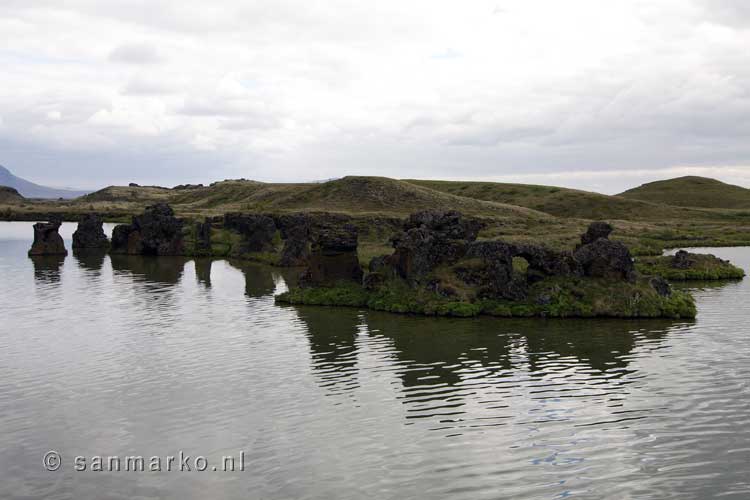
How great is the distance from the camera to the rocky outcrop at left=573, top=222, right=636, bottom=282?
53969 millimetres

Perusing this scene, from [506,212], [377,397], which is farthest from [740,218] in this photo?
[377,397]

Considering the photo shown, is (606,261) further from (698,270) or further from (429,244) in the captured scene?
(698,270)

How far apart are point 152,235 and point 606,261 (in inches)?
3141

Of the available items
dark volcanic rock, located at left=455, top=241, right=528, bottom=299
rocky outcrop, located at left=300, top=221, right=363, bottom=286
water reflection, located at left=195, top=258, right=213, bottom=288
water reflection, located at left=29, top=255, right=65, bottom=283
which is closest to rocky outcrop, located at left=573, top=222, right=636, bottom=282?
dark volcanic rock, located at left=455, top=241, right=528, bottom=299

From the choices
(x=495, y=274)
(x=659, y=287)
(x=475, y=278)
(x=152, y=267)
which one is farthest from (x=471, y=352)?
(x=152, y=267)

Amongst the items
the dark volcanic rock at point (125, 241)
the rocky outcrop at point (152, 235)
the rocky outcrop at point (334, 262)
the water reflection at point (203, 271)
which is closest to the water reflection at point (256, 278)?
the water reflection at point (203, 271)

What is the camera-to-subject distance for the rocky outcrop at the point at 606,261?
5397cm

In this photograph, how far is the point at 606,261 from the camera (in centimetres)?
5428

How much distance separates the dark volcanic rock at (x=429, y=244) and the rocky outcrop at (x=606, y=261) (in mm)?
9388

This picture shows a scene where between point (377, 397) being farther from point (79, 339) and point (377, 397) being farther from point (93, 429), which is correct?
point (79, 339)

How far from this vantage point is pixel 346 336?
158 feet

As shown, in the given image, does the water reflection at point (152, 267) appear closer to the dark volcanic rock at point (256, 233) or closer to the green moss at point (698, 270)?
the dark volcanic rock at point (256, 233)

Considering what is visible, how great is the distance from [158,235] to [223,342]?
240 feet

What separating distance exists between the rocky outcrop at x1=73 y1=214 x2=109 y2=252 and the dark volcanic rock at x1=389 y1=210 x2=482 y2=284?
79.2 metres
